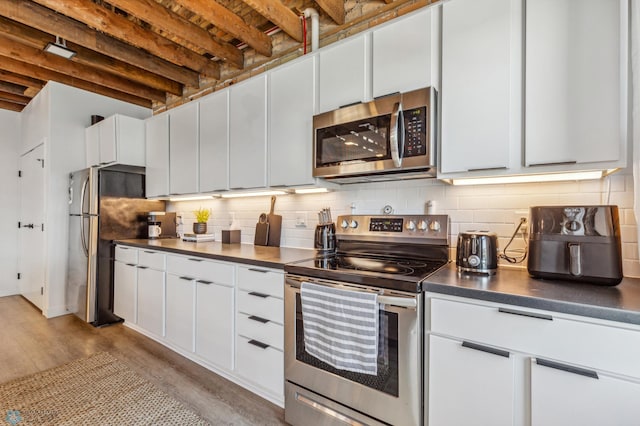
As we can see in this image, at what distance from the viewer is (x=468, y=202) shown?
1.93 m

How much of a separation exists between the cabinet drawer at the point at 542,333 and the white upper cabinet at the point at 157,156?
3.12 metres

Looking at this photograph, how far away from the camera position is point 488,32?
5.16 feet

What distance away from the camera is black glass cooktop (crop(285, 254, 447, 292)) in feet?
4.71

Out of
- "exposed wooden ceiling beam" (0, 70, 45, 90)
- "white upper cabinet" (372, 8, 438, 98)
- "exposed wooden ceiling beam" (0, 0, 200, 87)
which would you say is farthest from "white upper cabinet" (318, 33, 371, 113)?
"exposed wooden ceiling beam" (0, 70, 45, 90)

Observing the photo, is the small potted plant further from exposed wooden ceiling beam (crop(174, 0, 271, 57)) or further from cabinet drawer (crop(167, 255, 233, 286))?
exposed wooden ceiling beam (crop(174, 0, 271, 57))

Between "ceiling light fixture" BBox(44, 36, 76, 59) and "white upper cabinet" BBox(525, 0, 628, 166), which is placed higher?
"ceiling light fixture" BBox(44, 36, 76, 59)

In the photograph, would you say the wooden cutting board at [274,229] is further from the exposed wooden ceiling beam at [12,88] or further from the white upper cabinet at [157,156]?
the exposed wooden ceiling beam at [12,88]

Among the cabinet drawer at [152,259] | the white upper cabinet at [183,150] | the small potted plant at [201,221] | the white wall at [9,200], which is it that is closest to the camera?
the cabinet drawer at [152,259]

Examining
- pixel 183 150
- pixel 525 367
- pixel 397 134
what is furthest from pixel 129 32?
pixel 525 367

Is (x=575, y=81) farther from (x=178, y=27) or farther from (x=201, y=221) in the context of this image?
(x=201, y=221)

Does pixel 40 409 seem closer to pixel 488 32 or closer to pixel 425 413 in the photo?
pixel 425 413

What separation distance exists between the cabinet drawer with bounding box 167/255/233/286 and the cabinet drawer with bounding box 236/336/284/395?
0.44 metres

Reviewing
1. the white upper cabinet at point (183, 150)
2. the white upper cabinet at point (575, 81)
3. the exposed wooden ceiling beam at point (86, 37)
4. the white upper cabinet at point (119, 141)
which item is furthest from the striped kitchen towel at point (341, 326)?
the exposed wooden ceiling beam at point (86, 37)

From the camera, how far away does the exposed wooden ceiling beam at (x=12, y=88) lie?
4146 millimetres
